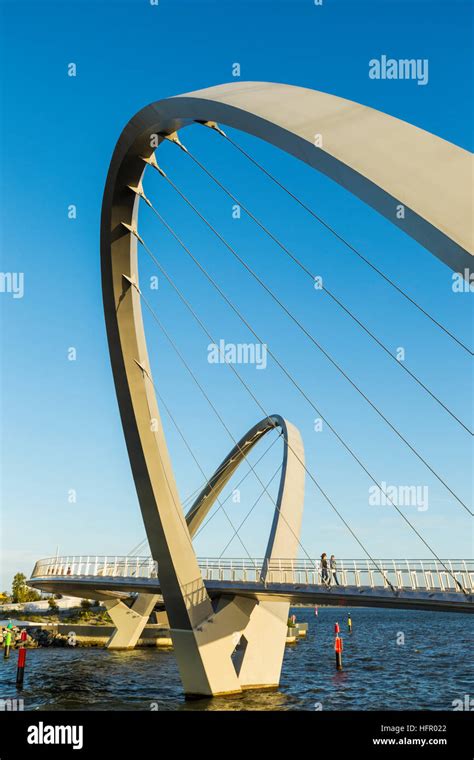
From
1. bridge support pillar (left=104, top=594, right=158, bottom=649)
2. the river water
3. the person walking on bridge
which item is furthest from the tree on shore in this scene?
the person walking on bridge

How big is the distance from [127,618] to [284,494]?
19669mm

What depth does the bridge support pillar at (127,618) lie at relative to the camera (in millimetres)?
42781

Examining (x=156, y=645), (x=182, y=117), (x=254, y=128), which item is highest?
(x=182, y=117)

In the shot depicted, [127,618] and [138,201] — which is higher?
[138,201]

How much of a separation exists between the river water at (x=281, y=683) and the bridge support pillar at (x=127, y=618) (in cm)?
117

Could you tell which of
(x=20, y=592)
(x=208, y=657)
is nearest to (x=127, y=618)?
(x=208, y=657)

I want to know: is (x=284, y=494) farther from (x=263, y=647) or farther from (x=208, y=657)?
(x=208, y=657)

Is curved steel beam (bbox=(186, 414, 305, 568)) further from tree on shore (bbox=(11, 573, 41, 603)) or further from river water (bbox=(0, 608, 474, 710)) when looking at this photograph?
tree on shore (bbox=(11, 573, 41, 603))

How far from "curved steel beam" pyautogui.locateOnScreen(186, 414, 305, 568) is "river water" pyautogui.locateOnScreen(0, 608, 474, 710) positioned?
4.75 meters

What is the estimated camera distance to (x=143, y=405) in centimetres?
2161

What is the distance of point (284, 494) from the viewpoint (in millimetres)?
29484
